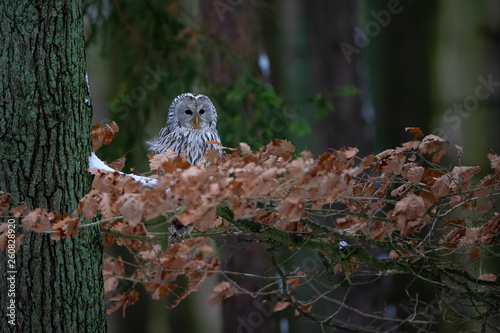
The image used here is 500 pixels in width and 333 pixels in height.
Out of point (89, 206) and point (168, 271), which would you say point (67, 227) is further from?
point (168, 271)

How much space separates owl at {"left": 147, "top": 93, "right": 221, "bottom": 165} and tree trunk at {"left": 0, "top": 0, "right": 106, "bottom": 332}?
1.34m

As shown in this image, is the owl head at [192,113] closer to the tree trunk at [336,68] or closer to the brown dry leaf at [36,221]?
the brown dry leaf at [36,221]

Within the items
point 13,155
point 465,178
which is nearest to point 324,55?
point 465,178

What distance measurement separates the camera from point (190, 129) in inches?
173

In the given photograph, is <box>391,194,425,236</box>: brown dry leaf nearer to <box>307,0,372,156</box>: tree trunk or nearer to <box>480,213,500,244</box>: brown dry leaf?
<box>480,213,500,244</box>: brown dry leaf

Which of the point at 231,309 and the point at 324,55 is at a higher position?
the point at 324,55

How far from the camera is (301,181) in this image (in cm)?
233

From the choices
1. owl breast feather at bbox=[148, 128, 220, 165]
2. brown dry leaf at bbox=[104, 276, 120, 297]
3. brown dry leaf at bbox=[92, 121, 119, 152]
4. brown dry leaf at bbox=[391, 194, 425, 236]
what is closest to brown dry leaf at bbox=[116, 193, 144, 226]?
brown dry leaf at bbox=[391, 194, 425, 236]

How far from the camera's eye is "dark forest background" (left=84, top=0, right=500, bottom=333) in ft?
21.2

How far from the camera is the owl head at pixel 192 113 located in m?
4.38

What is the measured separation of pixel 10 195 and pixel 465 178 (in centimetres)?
239

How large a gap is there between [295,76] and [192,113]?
22.7 feet

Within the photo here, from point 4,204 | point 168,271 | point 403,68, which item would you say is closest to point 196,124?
point 168,271

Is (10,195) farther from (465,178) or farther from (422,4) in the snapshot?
(422,4)
